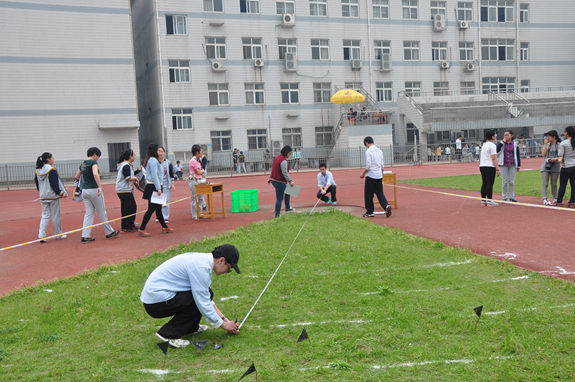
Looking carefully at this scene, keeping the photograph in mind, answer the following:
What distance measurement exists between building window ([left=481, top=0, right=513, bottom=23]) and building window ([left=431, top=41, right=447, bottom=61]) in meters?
5.10

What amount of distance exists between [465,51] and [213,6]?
949 inches

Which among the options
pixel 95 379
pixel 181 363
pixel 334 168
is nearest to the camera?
pixel 95 379

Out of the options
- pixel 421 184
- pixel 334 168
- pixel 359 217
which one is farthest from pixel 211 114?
pixel 359 217

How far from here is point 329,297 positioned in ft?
18.5

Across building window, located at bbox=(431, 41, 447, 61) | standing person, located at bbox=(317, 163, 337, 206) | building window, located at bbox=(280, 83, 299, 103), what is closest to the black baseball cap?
standing person, located at bbox=(317, 163, 337, 206)

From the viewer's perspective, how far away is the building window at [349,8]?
1607 inches

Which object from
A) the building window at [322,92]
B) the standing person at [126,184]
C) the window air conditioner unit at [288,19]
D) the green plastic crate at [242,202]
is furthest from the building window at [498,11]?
the standing person at [126,184]

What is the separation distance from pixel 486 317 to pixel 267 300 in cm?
246

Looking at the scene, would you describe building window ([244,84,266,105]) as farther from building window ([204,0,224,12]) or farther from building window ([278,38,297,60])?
building window ([204,0,224,12])

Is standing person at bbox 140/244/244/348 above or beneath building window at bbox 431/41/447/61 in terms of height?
beneath

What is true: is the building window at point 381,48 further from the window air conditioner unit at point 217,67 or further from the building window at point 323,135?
the window air conditioner unit at point 217,67

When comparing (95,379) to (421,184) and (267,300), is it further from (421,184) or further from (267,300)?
(421,184)

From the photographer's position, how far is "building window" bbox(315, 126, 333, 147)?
1607 inches

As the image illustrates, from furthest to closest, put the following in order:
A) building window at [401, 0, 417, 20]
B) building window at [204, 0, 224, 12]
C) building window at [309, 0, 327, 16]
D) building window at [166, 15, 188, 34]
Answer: building window at [401, 0, 417, 20], building window at [309, 0, 327, 16], building window at [204, 0, 224, 12], building window at [166, 15, 188, 34]
